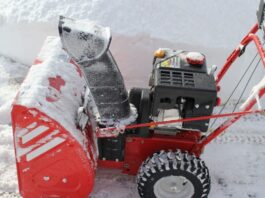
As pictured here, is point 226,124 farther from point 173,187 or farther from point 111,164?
point 111,164

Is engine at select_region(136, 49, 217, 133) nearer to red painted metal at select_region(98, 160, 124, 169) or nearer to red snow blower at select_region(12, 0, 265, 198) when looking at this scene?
red snow blower at select_region(12, 0, 265, 198)

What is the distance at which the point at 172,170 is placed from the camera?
2.67 metres

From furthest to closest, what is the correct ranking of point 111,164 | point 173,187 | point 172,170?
point 111,164, point 173,187, point 172,170

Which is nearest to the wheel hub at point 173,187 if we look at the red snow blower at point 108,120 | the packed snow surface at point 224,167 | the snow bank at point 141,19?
the red snow blower at point 108,120

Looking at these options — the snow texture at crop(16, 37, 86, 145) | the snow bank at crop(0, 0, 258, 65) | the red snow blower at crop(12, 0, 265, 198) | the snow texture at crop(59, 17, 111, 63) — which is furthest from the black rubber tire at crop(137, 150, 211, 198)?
the snow bank at crop(0, 0, 258, 65)

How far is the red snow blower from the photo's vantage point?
2.47m

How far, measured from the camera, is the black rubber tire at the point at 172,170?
8.75 feet

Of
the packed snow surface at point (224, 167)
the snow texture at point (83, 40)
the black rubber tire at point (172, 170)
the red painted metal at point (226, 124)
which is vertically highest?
the snow texture at point (83, 40)

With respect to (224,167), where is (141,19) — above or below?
above

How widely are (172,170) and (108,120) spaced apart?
52cm

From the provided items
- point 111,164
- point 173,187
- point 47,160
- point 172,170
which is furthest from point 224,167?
point 47,160

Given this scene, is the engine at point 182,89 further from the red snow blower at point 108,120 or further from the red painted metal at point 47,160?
the red painted metal at point 47,160

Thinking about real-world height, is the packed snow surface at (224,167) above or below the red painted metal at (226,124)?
below

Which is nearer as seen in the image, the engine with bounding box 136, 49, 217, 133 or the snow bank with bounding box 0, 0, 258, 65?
the engine with bounding box 136, 49, 217, 133
